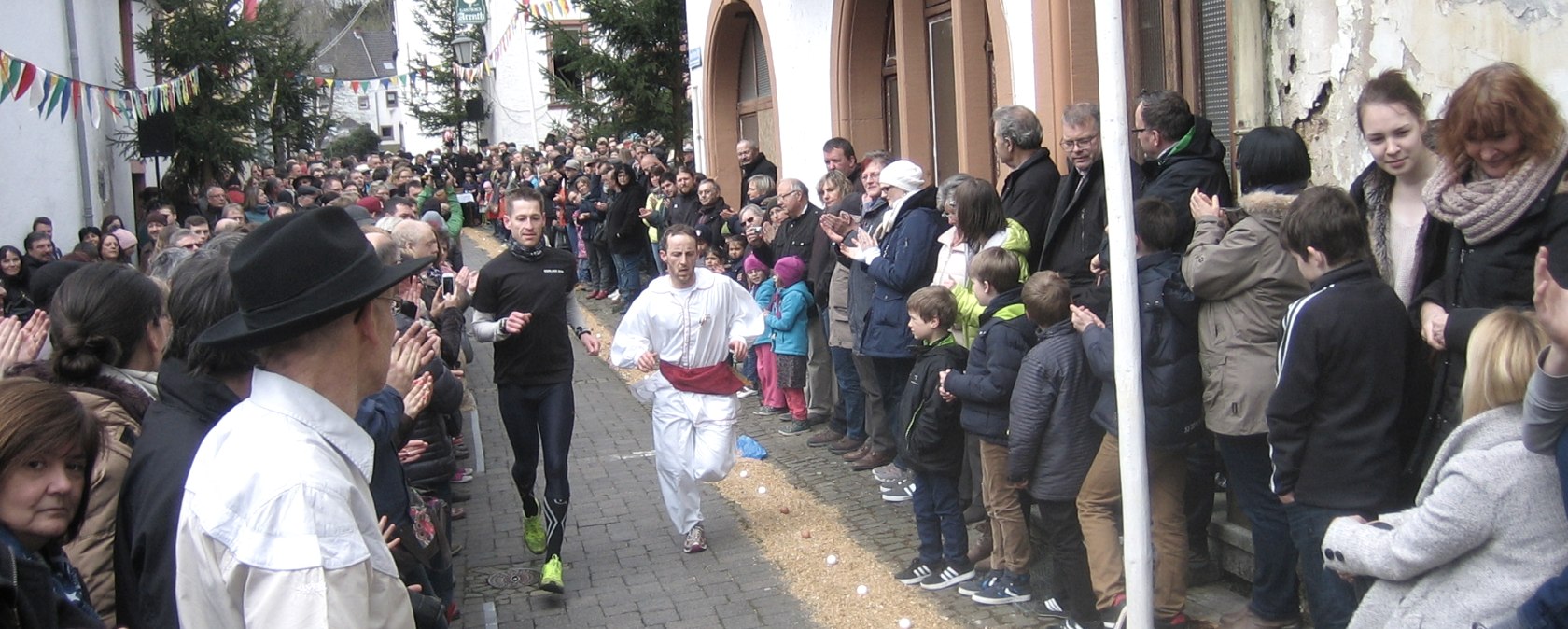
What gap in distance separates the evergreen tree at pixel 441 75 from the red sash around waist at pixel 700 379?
33.0m

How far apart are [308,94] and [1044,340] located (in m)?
22.9

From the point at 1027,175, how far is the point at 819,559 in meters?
2.22

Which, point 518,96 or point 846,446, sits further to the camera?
point 518,96

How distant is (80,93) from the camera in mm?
11961

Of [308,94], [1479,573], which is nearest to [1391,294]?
[1479,573]

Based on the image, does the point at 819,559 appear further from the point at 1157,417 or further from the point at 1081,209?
the point at 1157,417

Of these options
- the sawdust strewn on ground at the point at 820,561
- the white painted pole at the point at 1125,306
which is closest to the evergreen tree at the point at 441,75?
the sawdust strewn on ground at the point at 820,561

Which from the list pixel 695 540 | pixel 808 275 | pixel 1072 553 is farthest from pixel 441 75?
pixel 1072 553

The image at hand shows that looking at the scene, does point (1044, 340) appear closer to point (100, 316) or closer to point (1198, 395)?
point (1198, 395)

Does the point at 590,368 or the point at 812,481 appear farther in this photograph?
the point at 590,368

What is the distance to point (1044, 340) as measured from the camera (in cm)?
560

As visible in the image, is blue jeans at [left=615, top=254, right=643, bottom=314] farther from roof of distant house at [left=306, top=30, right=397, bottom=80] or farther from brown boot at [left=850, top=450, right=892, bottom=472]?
roof of distant house at [left=306, top=30, right=397, bottom=80]

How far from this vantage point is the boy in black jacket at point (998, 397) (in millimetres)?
5832

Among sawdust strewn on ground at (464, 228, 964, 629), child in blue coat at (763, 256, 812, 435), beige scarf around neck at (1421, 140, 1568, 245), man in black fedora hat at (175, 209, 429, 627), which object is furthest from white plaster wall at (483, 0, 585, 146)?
man in black fedora hat at (175, 209, 429, 627)
